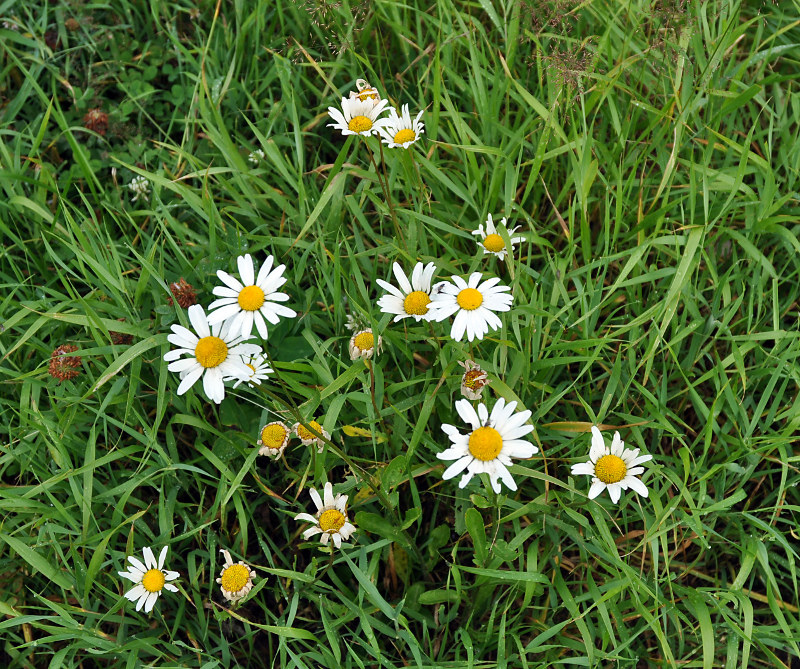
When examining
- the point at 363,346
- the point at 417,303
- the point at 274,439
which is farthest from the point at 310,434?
the point at 417,303

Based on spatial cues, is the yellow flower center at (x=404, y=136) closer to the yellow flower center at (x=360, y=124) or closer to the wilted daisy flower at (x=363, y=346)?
the yellow flower center at (x=360, y=124)

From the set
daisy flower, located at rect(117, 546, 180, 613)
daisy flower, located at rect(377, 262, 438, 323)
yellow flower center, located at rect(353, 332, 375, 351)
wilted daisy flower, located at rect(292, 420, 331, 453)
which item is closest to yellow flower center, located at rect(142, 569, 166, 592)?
daisy flower, located at rect(117, 546, 180, 613)

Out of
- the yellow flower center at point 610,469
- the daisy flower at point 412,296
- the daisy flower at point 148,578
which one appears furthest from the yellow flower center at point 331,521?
the yellow flower center at point 610,469

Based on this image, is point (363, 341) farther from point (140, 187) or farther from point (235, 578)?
point (140, 187)

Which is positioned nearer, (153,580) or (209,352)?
(209,352)

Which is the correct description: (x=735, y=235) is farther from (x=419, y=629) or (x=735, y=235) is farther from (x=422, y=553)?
(x=419, y=629)

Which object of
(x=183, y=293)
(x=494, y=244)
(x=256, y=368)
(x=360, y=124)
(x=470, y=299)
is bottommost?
(x=256, y=368)
